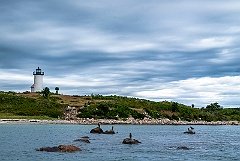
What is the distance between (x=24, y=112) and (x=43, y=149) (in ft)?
268

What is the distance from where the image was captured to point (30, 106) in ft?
446

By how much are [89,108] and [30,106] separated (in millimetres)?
19855

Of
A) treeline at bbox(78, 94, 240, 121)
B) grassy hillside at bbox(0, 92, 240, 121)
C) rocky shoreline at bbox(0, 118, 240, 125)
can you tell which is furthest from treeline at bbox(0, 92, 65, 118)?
rocky shoreline at bbox(0, 118, 240, 125)

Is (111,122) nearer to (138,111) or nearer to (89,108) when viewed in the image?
(89,108)

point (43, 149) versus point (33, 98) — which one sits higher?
point (33, 98)

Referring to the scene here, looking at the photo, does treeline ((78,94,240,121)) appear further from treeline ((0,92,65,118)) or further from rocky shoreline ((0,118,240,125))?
treeline ((0,92,65,118))

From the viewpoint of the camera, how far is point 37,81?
551 feet

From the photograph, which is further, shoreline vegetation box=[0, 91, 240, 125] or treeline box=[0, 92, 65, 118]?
treeline box=[0, 92, 65, 118]

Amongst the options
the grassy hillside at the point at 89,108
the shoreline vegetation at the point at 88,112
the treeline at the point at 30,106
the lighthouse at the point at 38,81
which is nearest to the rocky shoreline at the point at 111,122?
the shoreline vegetation at the point at 88,112

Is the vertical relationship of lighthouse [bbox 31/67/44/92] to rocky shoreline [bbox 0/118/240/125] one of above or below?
above

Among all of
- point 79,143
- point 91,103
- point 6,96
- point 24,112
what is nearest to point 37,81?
point 6,96

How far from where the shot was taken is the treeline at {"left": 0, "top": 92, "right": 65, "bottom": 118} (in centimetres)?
12783

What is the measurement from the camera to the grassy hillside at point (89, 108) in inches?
5138

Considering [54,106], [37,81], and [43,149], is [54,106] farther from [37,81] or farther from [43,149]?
[43,149]
